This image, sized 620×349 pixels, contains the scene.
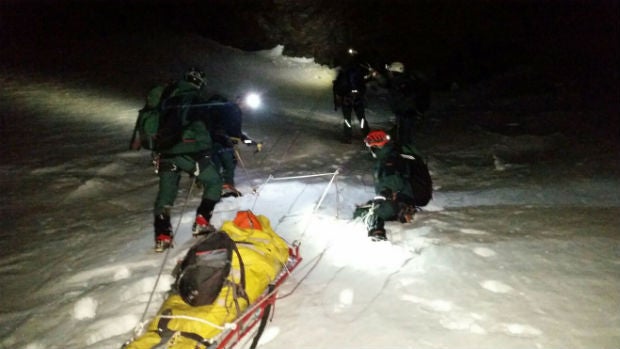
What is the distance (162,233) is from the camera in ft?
15.0

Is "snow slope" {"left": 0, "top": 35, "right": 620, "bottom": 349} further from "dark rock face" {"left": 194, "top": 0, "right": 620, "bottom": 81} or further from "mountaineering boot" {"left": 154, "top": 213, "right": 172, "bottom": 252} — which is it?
"dark rock face" {"left": 194, "top": 0, "right": 620, "bottom": 81}

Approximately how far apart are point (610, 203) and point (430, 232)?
270 centimetres

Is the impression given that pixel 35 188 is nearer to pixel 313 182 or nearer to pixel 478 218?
pixel 313 182

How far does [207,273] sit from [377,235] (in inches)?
82.7

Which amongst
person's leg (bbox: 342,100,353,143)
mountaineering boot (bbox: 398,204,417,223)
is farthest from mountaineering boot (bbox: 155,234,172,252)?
person's leg (bbox: 342,100,353,143)

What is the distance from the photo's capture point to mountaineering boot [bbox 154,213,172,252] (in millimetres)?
4531

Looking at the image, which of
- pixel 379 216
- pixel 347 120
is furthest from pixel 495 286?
pixel 347 120

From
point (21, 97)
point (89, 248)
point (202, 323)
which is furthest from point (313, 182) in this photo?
point (21, 97)

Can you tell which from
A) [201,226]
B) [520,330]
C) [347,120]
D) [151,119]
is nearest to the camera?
[520,330]

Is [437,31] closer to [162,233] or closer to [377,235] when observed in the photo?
[377,235]

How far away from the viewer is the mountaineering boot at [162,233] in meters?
4.53

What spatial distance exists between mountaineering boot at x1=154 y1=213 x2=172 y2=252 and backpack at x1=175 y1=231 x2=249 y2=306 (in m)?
1.33

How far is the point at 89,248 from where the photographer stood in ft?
15.4

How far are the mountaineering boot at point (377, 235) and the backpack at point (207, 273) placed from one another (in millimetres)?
1750
